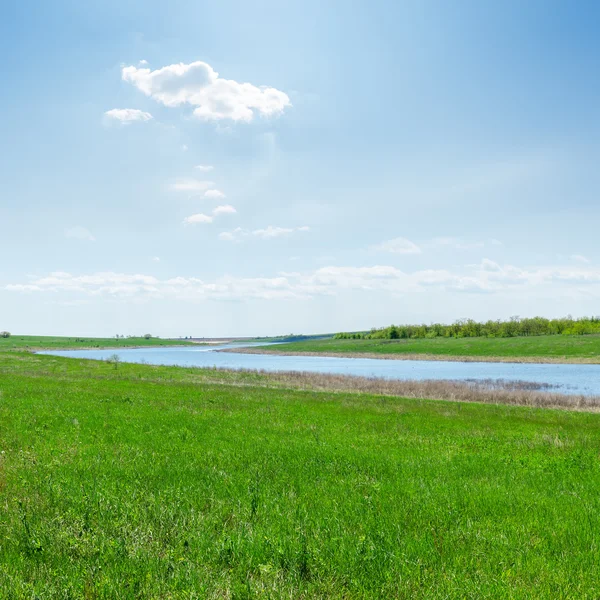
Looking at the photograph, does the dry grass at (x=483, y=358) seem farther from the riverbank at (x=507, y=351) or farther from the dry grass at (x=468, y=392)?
the dry grass at (x=468, y=392)

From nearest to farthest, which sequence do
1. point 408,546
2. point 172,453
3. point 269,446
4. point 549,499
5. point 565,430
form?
point 408,546
point 549,499
point 172,453
point 269,446
point 565,430

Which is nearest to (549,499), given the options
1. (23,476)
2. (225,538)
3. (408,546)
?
(408,546)

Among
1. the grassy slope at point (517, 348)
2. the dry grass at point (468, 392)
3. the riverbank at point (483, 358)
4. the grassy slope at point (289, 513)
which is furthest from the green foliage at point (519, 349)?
the grassy slope at point (289, 513)

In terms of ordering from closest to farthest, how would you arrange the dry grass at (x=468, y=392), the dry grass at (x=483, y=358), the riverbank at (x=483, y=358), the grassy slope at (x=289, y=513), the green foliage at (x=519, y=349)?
the grassy slope at (x=289, y=513)
the dry grass at (x=468, y=392)
the riverbank at (x=483, y=358)
the dry grass at (x=483, y=358)
the green foliage at (x=519, y=349)

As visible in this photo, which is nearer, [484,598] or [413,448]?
[484,598]

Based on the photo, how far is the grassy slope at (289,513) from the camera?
6.43 meters

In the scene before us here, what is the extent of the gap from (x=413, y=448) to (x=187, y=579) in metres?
11.3

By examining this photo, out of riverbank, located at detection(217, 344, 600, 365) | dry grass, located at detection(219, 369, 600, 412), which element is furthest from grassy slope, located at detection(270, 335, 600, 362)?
dry grass, located at detection(219, 369, 600, 412)

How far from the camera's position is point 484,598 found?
19.9ft

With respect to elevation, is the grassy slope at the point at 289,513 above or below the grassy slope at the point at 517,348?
above

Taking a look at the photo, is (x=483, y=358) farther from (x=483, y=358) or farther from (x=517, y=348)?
(x=517, y=348)

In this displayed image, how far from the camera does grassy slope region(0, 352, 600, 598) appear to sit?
643 cm

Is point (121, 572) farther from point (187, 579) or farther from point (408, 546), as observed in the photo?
point (408, 546)

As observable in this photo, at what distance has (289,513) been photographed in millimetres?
8836
